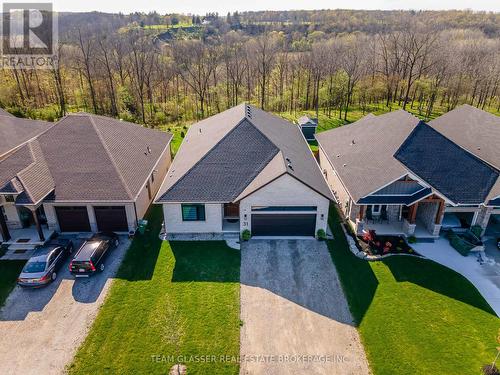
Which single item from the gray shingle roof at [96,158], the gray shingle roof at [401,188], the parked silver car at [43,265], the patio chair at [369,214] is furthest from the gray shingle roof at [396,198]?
the parked silver car at [43,265]

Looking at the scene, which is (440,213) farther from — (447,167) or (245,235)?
(245,235)

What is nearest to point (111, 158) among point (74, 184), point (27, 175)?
point (74, 184)

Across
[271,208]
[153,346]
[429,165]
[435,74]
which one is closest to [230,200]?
[271,208]

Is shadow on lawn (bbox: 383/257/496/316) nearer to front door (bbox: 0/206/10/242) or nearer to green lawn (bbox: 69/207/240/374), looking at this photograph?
green lawn (bbox: 69/207/240/374)

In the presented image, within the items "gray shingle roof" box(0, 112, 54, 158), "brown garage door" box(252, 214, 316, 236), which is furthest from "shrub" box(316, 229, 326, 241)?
"gray shingle roof" box(0, 112, 54, 158)

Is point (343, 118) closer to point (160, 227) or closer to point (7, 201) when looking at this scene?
point (160, 227)

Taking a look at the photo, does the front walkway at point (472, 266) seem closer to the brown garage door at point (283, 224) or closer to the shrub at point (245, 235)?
the brown garage door at point (283, 224)
